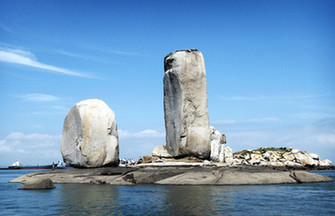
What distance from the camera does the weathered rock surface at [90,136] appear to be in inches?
1014

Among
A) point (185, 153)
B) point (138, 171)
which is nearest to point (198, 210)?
point (138, 171)

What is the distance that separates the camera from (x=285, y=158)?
2019 inches

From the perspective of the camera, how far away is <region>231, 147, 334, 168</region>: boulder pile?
47.3 metres

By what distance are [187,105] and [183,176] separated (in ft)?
23.4

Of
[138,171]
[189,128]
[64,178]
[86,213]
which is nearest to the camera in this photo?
[86,213]

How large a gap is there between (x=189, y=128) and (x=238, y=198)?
11957 millimetres

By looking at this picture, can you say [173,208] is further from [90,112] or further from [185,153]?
[90,112]

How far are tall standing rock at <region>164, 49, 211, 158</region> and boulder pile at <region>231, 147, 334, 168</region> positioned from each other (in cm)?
2124

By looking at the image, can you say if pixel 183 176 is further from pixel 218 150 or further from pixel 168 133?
pixel 218 150

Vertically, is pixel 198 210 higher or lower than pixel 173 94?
lower

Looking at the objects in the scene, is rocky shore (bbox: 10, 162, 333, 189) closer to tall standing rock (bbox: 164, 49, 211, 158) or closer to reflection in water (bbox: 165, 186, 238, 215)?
tall standing rock (bbox: 164, 49, 211, 158)

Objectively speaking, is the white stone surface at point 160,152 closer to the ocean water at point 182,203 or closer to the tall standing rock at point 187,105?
the tall standing rock at point 187,105

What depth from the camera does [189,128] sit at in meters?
26.1

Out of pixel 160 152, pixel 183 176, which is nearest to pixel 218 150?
pixel 160 152
